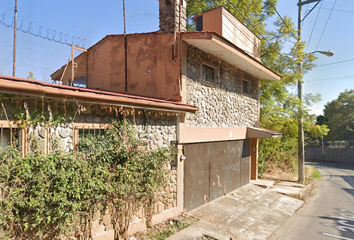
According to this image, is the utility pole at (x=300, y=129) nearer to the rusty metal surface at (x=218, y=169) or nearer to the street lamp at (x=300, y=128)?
the street lamp at (x=300, y=128)

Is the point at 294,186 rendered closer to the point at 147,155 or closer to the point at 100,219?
the point at 147,155

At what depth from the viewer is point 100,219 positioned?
5129mm

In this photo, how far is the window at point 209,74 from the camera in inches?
342

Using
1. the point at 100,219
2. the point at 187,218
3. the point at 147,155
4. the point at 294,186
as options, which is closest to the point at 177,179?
the point at 187,218

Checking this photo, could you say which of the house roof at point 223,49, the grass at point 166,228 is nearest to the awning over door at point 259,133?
the house roof at point 223,49

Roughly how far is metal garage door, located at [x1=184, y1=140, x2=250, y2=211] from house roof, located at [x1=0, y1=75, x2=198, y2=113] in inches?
102

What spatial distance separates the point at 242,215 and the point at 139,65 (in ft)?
19.8

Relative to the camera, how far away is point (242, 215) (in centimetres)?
809

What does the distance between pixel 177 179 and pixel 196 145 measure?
1446 millimetres

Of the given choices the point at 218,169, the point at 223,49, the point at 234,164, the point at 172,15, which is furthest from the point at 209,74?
the point at 234,164

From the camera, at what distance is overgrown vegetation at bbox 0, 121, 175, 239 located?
3766 millimetres

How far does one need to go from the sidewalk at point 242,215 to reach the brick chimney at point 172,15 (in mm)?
5867

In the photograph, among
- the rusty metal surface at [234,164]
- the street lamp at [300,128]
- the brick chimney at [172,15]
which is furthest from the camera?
the street lamp at [300,128]

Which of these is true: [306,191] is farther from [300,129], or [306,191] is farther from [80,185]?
[80,185]
